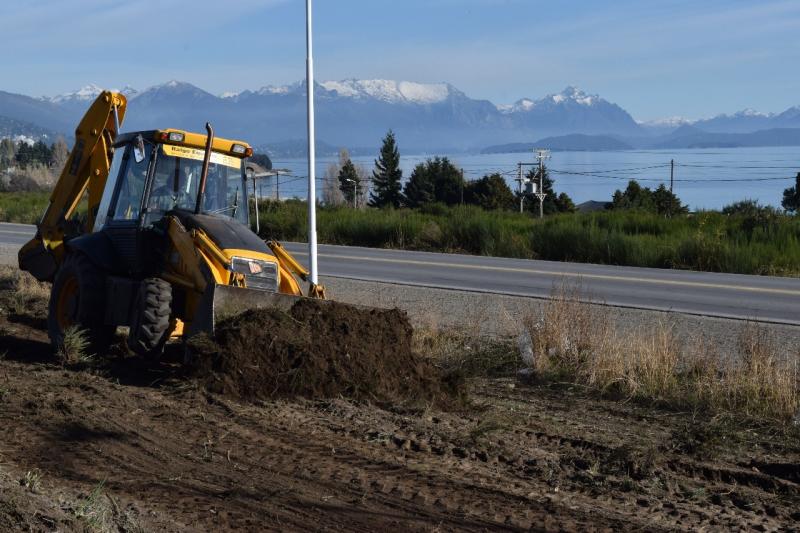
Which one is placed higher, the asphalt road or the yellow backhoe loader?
the yellow backhoe loader

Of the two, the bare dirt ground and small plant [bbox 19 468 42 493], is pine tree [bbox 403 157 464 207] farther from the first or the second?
small plant [bbox 19 468 42 493]

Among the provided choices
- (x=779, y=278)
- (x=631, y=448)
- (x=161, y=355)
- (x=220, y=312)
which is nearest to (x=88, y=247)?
(x=161, y=355)

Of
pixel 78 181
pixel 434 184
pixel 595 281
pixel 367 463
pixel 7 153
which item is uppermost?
pixel 7 153

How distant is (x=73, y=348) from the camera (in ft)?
35.6

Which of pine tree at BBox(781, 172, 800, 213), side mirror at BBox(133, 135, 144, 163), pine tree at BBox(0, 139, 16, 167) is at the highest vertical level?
pine tree at BBox(0, 139, 16, 167)

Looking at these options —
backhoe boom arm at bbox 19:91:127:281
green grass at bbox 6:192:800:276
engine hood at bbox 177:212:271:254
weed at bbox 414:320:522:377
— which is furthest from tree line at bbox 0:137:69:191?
engine hood at bbox 177:212:271:254

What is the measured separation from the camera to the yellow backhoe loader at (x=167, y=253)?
10.3m

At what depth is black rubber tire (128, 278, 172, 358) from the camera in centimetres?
1017

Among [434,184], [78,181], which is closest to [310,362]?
[78,181]

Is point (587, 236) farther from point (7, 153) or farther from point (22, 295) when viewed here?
point (7, 153)

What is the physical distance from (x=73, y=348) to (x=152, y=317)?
4.08 feet

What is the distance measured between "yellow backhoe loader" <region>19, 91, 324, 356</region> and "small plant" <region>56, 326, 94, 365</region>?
0.59 ft

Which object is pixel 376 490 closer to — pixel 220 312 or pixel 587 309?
pixel 220 312

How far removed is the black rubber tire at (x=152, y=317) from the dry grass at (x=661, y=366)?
3902 mm
